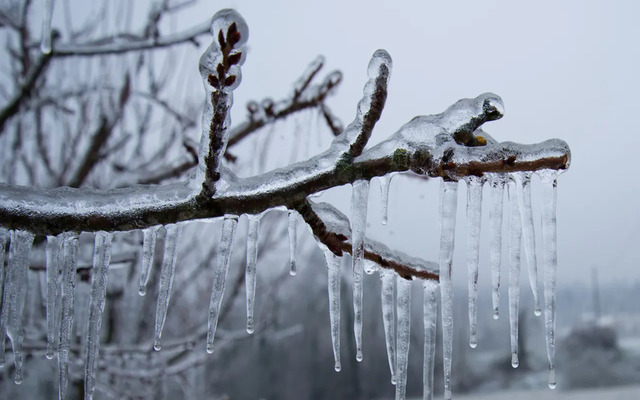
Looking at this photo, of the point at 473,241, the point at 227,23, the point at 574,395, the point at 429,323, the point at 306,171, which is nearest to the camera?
the point at 227,23

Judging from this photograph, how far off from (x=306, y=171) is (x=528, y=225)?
0.41 metres

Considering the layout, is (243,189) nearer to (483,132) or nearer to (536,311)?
(483,132)

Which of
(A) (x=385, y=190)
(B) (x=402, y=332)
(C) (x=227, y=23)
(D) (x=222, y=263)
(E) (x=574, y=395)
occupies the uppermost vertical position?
(C) (x=227, y=23)

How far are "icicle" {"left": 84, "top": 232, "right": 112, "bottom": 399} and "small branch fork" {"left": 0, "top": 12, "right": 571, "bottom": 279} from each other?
0.08 m

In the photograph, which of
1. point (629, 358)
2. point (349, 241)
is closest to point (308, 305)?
point (629, 358)

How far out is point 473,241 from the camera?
0.91 m

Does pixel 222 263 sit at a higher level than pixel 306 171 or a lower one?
lower

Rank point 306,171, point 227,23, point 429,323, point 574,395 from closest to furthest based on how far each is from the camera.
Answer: point 227,23
point 306,171
point 429,323
point 574,395

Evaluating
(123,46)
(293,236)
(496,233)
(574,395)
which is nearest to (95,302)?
(293,236)

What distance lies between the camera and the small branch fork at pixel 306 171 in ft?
2.48

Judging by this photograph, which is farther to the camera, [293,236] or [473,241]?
[293,236]

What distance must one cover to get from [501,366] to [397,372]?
74.7ft

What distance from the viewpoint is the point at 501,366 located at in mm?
21547

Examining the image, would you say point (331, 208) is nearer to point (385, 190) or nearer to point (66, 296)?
point (385, 190)
